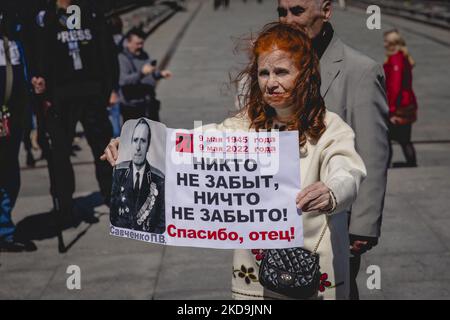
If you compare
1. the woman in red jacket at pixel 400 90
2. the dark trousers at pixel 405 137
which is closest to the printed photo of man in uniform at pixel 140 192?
the woman in red jacket at pixel 400 90

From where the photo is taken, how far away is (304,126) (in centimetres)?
300

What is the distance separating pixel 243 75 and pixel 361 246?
908 millimetres

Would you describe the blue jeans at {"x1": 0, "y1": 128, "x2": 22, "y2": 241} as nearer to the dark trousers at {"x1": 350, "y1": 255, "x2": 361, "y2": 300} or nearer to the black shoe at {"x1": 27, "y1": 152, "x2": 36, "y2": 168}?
the black shoe at {"x1": 27, "y1": 152, "x2": 36, "y2": 168}

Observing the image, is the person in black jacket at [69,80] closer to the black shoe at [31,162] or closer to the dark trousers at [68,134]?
the dark trousers at [68,134]

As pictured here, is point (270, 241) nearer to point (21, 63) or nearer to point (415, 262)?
point (415, 262)

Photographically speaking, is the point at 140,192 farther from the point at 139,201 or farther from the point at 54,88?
the point at 54,88

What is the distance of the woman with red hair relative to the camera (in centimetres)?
296

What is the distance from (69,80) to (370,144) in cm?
397

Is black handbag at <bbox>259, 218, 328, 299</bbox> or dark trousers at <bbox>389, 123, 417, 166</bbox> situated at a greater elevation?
black handbag at <bbox>259, 218, 328, 299</bbox>

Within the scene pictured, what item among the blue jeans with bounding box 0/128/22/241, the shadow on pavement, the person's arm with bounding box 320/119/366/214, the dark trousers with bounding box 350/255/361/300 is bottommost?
the shadow on pavement

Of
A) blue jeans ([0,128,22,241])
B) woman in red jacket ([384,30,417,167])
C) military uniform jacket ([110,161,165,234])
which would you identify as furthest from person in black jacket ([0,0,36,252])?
woman in red jacket ([384,30,417,167])

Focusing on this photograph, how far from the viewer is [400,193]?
25.6 feet

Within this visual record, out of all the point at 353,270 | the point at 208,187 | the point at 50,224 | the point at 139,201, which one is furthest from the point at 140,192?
the point at 50,224
